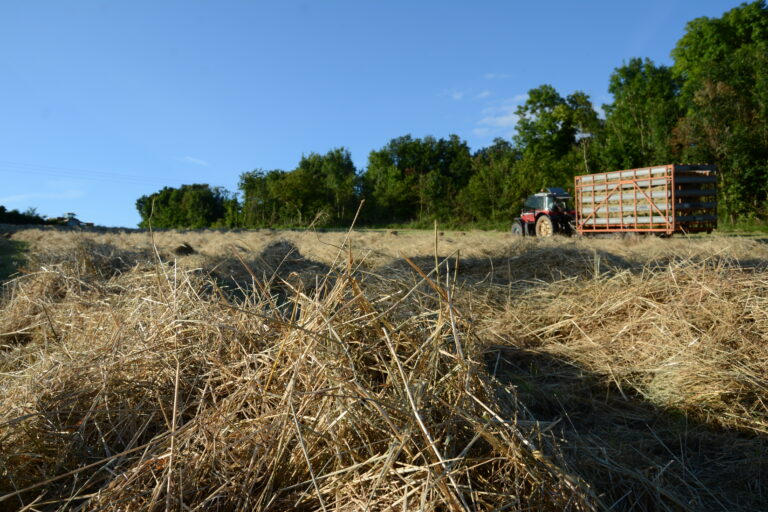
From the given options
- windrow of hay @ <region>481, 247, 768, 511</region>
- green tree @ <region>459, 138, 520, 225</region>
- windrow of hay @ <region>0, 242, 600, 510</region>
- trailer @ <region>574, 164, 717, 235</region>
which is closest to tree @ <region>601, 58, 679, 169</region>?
green tree @ <region>459, 138, 520, 225</region>

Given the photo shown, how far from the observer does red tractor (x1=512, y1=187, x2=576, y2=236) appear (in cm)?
1609

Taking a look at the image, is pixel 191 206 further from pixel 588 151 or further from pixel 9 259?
pixel 9 259

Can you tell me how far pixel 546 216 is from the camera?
16062 millimetres

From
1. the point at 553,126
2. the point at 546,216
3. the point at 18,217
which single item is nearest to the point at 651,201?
the point at 546,216

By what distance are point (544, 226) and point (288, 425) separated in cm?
1554

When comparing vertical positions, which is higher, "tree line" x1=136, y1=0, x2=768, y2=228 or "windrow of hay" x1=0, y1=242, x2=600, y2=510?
"tree line" x1=136, y1=0, x2=768, y2=228

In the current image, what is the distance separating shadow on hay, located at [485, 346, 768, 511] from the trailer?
40.9ft

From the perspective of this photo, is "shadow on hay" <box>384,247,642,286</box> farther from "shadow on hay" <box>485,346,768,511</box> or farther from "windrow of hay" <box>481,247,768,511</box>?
"shadow on hay" <box>485,346,768,511</box>

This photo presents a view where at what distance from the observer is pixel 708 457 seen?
2.47 metres

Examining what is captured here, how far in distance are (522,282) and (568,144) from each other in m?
34.6

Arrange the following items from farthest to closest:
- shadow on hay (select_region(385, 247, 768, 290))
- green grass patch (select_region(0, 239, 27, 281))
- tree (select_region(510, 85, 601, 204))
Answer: tree (select_region(510, 85, 601, 204)) < green grass patch (select_region(0, 239, 27, 281)) < shadow on hay (select_region(385, 247, 768, 290))

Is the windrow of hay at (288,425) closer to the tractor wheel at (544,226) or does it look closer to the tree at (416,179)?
the tractor wheel at (544,226)

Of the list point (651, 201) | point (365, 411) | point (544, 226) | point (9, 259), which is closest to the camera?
point (365, 411)

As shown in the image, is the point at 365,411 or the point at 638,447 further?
the point at 638,447
